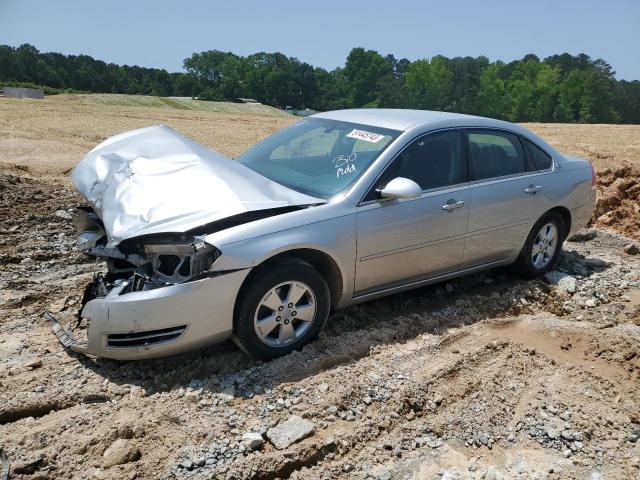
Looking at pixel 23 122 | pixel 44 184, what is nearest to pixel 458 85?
pixel 23 122

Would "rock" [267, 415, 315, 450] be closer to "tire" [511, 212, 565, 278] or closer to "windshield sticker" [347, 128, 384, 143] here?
"windshield sticker" [347, 128, 384, 143]

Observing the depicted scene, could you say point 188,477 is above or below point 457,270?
below

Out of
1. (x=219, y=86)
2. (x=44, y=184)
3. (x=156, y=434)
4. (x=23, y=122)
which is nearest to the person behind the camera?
(x=156, y=434)

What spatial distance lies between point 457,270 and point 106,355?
2986 mm

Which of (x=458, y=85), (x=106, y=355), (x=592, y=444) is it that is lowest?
(x=592, y=444)

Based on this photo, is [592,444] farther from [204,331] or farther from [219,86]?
[219,86]

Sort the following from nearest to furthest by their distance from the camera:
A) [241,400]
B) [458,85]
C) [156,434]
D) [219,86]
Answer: [156,434] < [241,400] < [458,85] < [219,86]

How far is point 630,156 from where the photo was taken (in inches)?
533

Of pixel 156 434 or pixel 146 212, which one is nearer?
pixel 156 434

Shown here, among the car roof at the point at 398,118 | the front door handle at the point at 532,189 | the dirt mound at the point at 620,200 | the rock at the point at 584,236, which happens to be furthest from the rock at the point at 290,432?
the dirt mound at the point at 620,200

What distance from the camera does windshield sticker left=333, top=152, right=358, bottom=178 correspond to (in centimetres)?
456

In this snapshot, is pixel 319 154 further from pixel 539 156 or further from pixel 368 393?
pixel 539 156

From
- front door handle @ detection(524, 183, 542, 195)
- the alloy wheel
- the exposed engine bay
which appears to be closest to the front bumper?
the exposed engine bay

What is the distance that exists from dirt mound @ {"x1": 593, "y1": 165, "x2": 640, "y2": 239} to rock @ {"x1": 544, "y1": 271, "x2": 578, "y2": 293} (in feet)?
8.20
